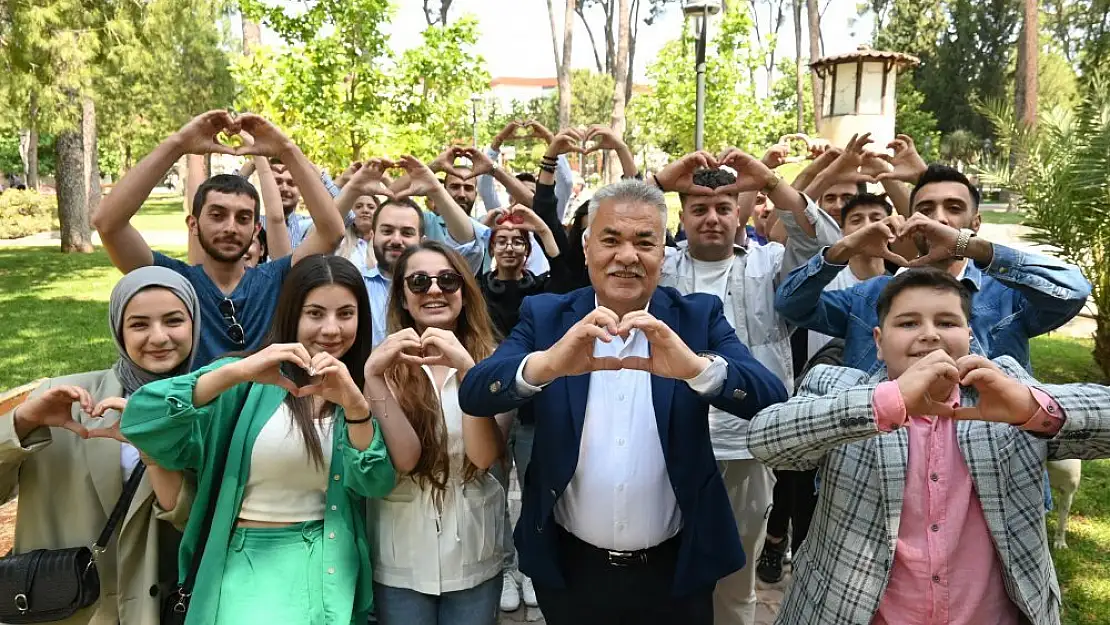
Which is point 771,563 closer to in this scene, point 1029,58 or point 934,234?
point 934,234

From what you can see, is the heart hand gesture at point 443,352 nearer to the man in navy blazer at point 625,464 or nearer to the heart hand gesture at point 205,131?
A: the man in navy blazer at point 625,464

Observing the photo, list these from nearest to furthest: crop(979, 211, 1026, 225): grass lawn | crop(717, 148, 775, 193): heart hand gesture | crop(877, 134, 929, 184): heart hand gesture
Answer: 1. crop(717, 148, 775, 193): heart hand gesture
2. crop(877, 134, 929, 184): heart hand gesture
3. crop(979, 211, 1026, 225): grass lawn

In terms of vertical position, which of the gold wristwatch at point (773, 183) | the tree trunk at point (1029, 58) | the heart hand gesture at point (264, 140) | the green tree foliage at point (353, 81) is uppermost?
the tree trunk at point (1029, 58)

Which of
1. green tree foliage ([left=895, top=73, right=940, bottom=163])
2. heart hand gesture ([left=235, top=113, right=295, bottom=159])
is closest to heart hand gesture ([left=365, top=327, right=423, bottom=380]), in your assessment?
heart hand gesture ([left=235, top=113, right=295, bottom=159])

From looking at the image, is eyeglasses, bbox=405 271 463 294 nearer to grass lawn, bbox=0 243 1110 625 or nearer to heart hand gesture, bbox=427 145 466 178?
heart hand gesture, bbox=427 145 466 178

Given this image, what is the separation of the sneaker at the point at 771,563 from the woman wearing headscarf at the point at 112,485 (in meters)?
3.27

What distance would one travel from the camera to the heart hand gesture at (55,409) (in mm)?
2430

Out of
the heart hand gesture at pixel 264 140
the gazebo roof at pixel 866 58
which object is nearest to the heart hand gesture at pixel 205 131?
the heart hand gesture at pixel 264 140

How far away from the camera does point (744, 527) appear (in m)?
3.67

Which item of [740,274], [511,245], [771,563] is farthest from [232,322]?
[771,563]

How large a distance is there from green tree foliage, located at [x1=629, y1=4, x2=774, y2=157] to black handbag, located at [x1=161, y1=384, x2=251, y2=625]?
723 inches

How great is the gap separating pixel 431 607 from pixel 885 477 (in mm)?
1608

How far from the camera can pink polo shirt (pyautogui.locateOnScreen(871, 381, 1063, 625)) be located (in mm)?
2223

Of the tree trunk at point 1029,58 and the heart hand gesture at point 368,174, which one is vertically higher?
the tree trunk at point 1029,58
